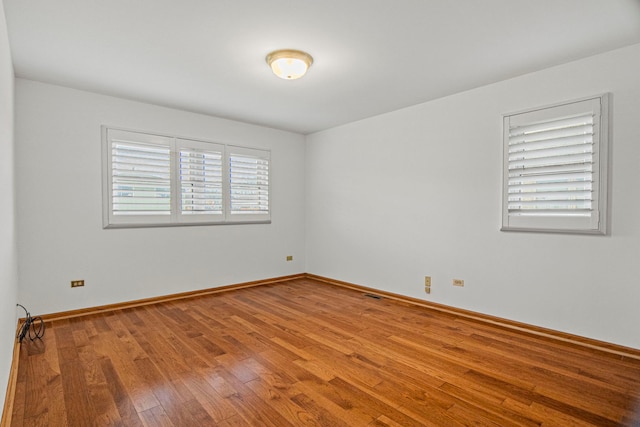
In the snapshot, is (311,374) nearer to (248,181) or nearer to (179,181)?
(179,181)

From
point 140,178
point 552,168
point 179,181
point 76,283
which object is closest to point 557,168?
point 552,168

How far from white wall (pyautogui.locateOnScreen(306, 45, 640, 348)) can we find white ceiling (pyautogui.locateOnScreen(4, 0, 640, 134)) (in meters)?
0.28

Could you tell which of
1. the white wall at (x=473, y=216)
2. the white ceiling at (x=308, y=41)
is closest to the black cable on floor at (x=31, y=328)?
the white ceiling at (x=308, y=41)

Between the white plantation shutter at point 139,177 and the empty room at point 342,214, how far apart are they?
2 cm

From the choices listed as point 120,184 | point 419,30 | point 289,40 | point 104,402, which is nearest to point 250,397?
point 104,402

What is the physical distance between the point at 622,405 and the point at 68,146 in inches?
208

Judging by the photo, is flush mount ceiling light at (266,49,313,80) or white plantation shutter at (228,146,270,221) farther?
white plantation shutter at (228,146,270,221)

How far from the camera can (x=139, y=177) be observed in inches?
159

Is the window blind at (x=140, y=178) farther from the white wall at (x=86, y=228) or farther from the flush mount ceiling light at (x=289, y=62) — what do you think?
the flush mount ceiling light at (x=289, y=62)

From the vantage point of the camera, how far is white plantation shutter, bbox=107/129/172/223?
12.7ft

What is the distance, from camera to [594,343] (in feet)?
9.25

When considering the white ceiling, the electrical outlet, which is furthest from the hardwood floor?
the white ceiling

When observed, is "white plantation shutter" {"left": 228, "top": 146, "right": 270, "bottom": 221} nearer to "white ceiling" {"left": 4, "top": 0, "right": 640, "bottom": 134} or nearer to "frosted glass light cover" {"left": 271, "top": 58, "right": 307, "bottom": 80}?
"white ceiling" {"left": 4, "top": 0, "right": 640, "bottom": 134}

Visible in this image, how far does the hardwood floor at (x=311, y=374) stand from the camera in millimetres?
1884
